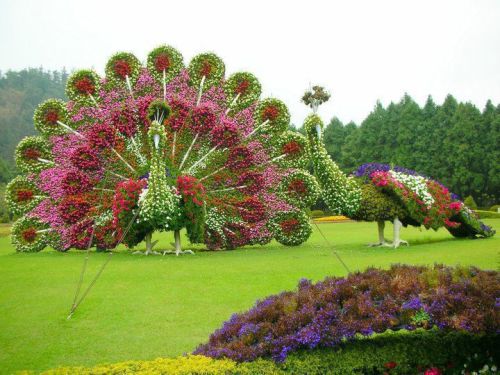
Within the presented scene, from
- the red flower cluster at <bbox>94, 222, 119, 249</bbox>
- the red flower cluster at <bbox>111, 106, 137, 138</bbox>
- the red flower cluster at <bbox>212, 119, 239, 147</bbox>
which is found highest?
the red flower cluster at <bbox>111, 106, 137, 138</bbox>

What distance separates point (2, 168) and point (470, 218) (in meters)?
61.7

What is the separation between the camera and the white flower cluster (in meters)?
17.5

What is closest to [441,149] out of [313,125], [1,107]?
[313,125]

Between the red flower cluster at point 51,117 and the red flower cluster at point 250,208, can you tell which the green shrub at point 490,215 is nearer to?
the red flower cluster at point 250,208

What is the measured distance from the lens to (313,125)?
53.9ft

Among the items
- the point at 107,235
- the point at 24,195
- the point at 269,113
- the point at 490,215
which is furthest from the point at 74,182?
the point at 490,215

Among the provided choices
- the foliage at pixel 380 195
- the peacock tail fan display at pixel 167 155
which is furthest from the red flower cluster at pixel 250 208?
the foliage at pixel 380 195

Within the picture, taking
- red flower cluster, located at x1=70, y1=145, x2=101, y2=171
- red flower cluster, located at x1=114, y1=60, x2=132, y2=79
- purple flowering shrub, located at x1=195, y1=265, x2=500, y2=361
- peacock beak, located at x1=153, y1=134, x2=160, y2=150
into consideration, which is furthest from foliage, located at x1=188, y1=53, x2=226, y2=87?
purple flowering shrub, located at x1=195, y1=265, x2=500, y2=361

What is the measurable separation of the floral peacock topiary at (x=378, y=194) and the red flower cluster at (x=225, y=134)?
12.5ft

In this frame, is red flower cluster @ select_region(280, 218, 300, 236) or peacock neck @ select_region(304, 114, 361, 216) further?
red flower cluster @ select_region(280, 218, 300, 236)

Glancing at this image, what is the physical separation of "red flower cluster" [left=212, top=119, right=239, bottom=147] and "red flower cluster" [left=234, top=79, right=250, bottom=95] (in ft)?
6.70

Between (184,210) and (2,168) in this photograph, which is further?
(2,168)

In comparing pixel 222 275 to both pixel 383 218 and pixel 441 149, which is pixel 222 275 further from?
pixel 441 149

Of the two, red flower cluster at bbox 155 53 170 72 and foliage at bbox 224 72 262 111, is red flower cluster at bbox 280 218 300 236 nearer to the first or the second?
foliage at bbox 224 72 262 111
